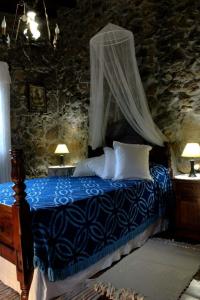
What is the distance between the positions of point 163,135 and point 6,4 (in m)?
3.12

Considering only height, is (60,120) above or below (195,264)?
above

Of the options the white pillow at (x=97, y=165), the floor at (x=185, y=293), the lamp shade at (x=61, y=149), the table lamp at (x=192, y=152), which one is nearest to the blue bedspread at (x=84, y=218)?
the floor at (x=185, y=293)

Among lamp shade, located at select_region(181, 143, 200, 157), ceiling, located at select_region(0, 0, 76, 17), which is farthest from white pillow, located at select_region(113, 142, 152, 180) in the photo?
ceiling, located at select_region(0, 0, 76, 17)

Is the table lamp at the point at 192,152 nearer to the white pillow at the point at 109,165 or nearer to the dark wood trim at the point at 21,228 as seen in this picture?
the white pillow at the point at 109,165

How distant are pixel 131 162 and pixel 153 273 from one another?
127cm

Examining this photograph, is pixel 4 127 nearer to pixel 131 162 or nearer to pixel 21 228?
pixel 131 162

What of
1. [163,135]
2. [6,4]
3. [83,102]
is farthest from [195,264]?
[6,4]

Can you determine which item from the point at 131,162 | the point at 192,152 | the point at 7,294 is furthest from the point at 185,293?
the point at 192,152

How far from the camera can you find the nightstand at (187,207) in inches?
120

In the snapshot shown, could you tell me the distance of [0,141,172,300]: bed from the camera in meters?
1.85

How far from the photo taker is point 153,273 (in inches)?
91.7

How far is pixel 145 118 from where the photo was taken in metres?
3.66

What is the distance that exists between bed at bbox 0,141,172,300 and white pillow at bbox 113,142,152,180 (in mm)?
160

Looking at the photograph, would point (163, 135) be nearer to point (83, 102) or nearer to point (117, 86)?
point (117, 86)
